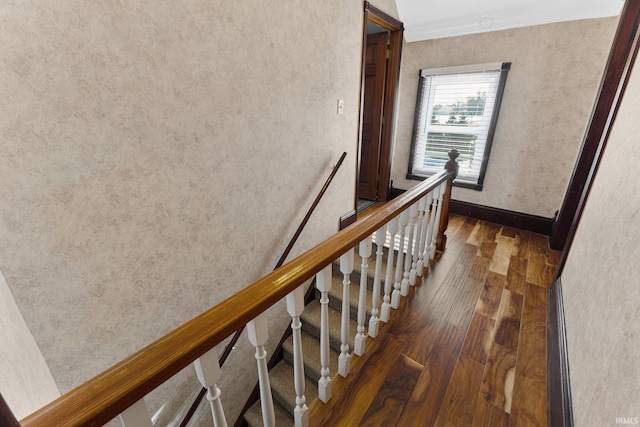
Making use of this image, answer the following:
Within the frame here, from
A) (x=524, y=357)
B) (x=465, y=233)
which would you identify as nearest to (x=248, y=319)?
(x=524, y=357)

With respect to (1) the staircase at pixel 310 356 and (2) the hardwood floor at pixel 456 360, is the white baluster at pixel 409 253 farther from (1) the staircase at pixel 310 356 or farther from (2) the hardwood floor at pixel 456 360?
(1) the staircase at pixel 310 356

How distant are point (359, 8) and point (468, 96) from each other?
1659 mm

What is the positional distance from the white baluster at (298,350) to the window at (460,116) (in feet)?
9.64

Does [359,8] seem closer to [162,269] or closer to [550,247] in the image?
[162,269]

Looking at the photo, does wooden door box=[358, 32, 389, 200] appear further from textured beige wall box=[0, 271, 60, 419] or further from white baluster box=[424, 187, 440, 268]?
textured beige wall box=[0, 271, 60, 419]

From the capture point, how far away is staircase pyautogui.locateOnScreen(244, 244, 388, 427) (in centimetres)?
212

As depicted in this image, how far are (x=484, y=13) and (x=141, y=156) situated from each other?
3.39 metres

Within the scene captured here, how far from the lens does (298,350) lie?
934 millimetres

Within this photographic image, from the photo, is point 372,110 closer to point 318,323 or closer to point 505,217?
point 505,217

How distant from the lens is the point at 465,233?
3.02 m

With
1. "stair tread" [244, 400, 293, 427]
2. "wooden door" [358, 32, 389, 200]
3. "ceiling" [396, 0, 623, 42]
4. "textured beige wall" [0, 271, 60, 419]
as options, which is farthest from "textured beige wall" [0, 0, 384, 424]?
"ceiling" [396, 0, 623, 42]

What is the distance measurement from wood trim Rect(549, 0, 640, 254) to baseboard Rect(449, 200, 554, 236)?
0.39m

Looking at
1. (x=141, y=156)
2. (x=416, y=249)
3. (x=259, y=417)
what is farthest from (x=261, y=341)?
(x=259, y=417)

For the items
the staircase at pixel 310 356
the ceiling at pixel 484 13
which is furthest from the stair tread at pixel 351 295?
the ceiling at pixel 484 13
